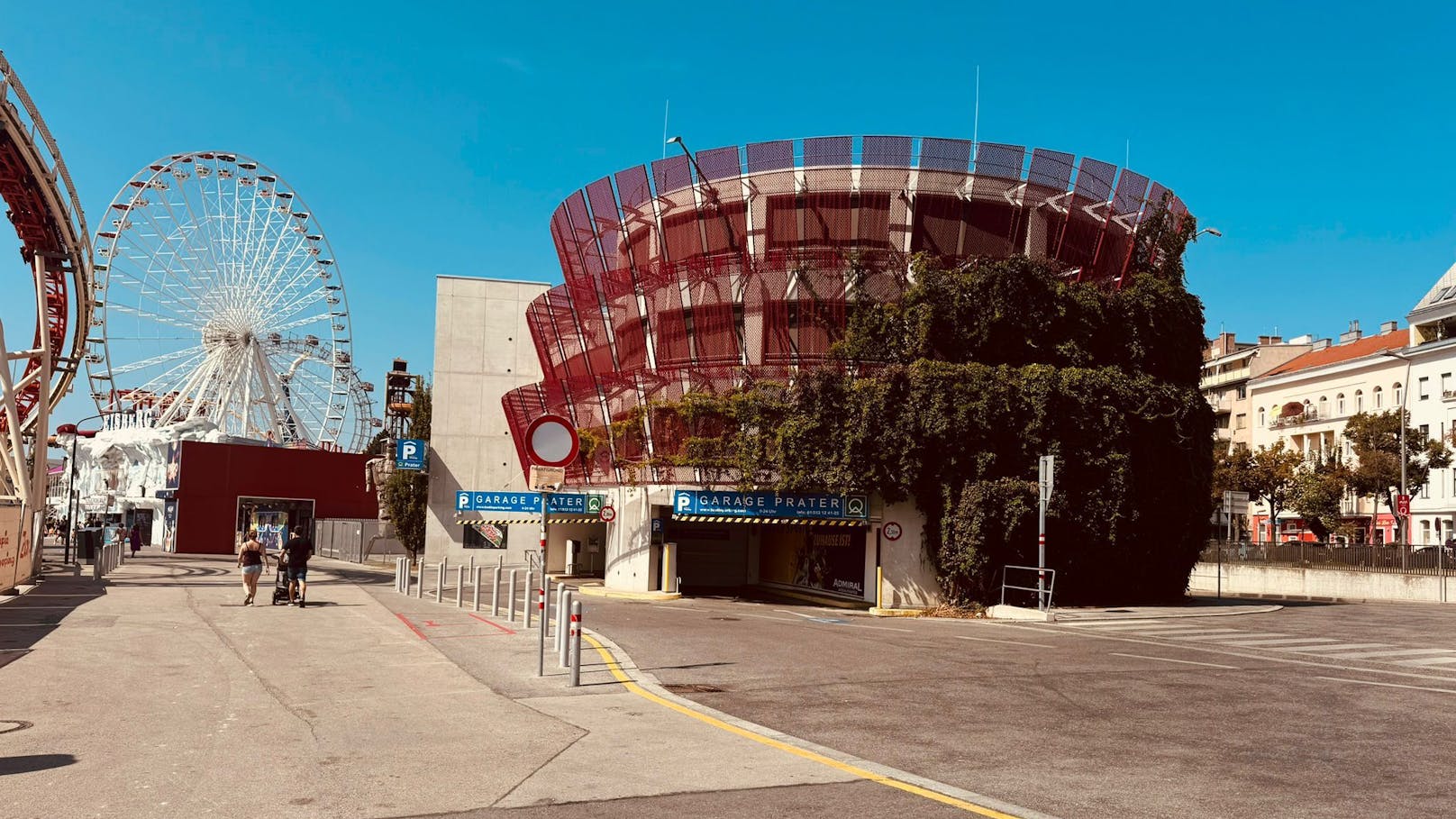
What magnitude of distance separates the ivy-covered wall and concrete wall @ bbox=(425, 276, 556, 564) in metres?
20.7

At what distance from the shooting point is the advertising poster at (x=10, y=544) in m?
26.1

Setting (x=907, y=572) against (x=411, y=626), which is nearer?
(x=411, y=626)

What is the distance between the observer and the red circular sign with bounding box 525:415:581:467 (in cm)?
1658

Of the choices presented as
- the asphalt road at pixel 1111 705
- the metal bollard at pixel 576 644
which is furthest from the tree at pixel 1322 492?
the metal bollard at pixel 576 644

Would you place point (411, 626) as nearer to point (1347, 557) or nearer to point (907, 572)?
point (907, 572)

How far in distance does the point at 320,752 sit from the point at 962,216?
2908cm

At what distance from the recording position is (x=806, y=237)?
1394 inches

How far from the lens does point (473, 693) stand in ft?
41.4

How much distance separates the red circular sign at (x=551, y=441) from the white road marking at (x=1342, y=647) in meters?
12.7

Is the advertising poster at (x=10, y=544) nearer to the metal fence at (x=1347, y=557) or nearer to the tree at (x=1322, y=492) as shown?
the metal fence at (x=1347, y=557)

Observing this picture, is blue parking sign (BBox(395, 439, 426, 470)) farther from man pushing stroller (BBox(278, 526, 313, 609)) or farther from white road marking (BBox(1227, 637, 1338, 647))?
white road marking (BBox(1227, 637, 1338, 647))

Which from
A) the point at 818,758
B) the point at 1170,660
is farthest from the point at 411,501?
the point at 818,758

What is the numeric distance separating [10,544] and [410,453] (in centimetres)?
2323

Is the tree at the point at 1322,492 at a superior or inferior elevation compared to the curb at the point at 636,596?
superior
